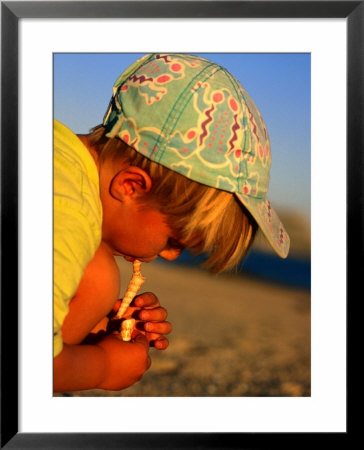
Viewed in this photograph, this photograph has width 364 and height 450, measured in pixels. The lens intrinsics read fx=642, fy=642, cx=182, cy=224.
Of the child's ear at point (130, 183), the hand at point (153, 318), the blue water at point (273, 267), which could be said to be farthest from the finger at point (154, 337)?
the child's ear at point (130, 183)

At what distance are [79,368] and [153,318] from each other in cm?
17

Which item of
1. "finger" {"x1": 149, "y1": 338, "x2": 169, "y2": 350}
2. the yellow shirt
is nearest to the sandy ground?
"finger" {"x1": 149, "y1": 338, "x2": 169, "y2": 350}

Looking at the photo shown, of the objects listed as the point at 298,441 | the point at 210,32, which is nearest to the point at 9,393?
the point at 298,441

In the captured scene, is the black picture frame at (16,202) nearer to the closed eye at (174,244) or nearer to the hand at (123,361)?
the hand at (123,361)

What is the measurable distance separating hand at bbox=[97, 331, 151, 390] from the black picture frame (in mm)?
110

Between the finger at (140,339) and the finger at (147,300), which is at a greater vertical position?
the finger at (147,300)

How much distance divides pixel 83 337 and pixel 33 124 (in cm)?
42

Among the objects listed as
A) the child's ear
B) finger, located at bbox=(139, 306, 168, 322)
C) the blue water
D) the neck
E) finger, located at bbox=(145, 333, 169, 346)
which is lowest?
finger, located at bbox=(145, 333, 169, 346)

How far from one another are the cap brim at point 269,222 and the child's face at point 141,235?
187 millimetres

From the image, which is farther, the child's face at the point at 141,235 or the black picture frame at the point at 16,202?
the child's face at the point at 141,235

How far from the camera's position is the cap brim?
1.21 m

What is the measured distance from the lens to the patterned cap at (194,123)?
118 centimetres

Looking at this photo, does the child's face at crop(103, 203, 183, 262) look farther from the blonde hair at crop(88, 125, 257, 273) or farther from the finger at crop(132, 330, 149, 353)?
the finger at crop(132, 330, 149, 353)

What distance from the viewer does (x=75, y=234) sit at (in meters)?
1.16
